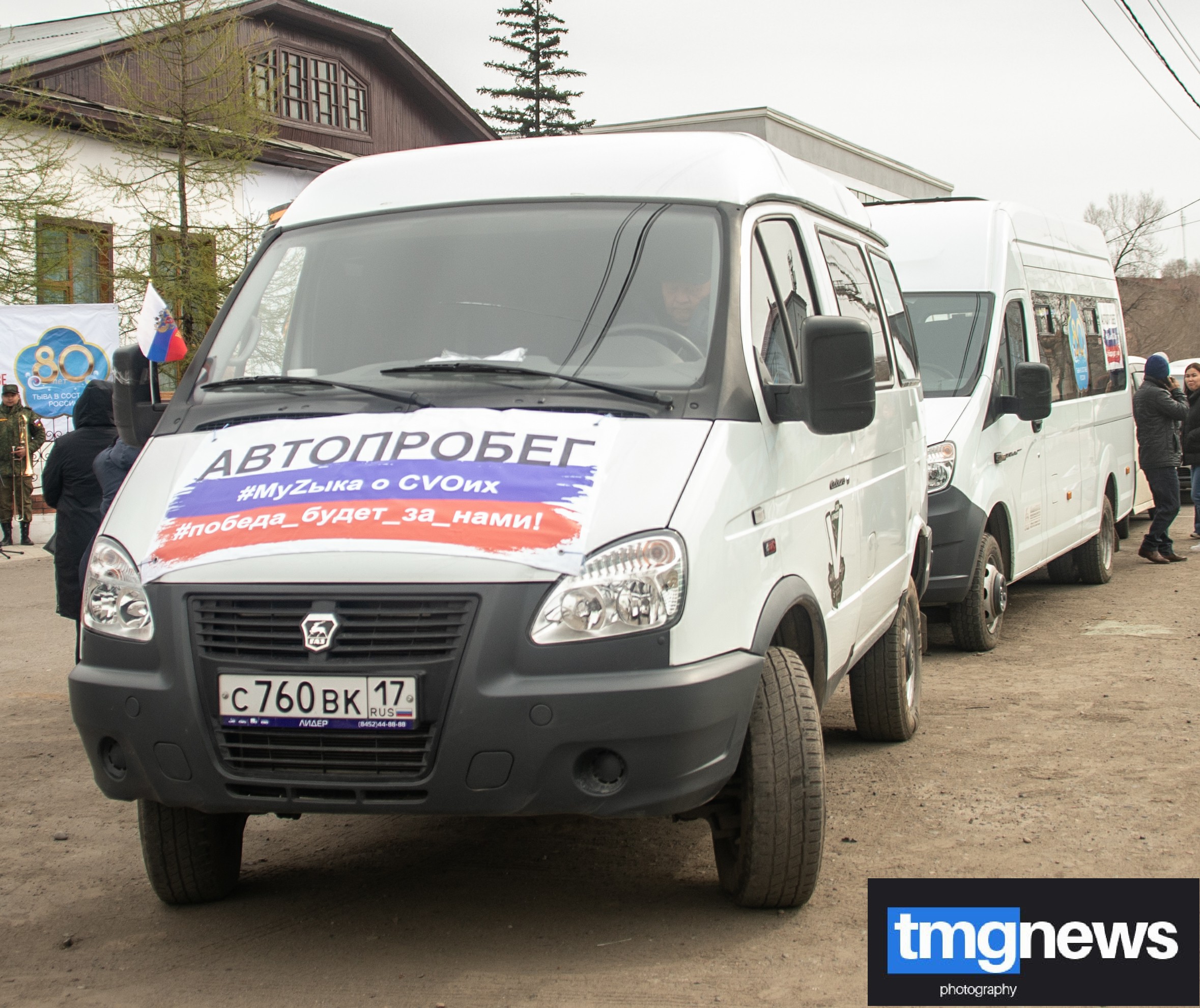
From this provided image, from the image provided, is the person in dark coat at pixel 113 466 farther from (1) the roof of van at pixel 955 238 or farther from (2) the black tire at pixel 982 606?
(1) the roof of van at pixel 955 238

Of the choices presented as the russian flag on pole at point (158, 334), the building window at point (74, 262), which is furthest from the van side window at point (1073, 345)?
the building window at point (74, 262)

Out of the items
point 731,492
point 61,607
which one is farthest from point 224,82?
point 731,492

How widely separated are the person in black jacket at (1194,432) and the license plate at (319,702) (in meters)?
12.2

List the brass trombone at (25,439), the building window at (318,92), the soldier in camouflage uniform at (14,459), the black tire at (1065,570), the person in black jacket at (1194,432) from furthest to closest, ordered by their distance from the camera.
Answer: the building window at (318,92) → the brass trombone at (25,439) → the soldier in camouflage uniform at (14,459) → the person in black jacket at (1194,432) → the black tire at (1065,570)

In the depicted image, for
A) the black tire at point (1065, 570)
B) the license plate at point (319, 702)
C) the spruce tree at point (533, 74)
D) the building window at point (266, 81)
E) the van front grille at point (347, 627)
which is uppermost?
the spruce tree at point (533, 74)

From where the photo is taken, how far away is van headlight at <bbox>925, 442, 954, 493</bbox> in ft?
26.9

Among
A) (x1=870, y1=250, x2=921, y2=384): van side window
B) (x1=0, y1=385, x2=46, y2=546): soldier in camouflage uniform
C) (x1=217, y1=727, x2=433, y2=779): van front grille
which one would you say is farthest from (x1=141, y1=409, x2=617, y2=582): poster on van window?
(x1=0, y1=385, x2=46, y2=546): soldier in camouflage uniform

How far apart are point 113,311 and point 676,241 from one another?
13.5 metres

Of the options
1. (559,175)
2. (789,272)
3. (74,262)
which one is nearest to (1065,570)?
(789,272)

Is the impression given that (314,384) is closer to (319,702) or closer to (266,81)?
(319,702)

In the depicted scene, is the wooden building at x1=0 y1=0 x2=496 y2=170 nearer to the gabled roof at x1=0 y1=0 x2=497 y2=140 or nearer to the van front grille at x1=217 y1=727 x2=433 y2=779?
the gabled roof at x1=0 y1=0 x2=497 y2=140

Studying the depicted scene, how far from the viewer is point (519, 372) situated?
13.4 ft

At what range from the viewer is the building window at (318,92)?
26.2m

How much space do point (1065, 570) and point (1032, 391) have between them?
3.63 m
